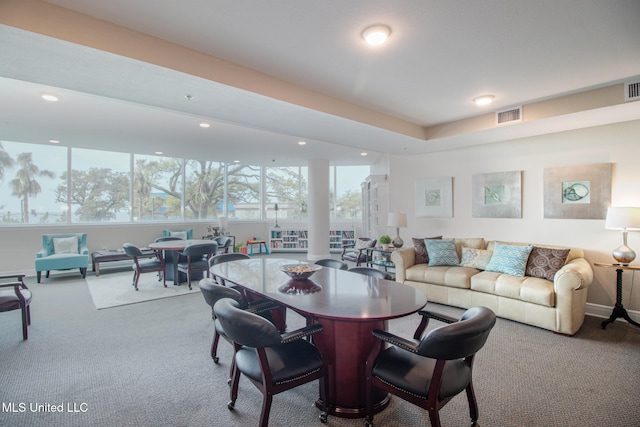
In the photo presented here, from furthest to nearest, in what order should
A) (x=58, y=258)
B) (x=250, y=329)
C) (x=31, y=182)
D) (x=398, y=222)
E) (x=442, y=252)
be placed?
(x=31, y=182), (x=58, y=258), (x=398, y=222), (x=442, y=252), (x=250, y=329)

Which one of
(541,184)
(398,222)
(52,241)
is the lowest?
(52,241)

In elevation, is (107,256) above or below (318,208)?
below

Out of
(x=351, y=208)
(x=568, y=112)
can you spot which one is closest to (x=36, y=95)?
(x=568, y=112)

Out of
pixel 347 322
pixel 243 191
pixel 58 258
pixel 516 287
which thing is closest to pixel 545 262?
pixel 516 287

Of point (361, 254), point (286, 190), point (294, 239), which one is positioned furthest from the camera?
point (286, 190)

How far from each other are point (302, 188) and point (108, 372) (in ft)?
25.4

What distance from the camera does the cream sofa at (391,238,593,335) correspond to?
324 centimetres

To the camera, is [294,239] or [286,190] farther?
[286,190]

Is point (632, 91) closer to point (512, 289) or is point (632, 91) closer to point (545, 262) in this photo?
point (545, 262)

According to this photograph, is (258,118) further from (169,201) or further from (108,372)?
(169,201)

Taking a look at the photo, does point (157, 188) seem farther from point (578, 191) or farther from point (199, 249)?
point (578, 191)

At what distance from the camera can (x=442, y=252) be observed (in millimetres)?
4578

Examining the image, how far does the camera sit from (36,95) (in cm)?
379

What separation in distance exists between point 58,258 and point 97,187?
2142mm
